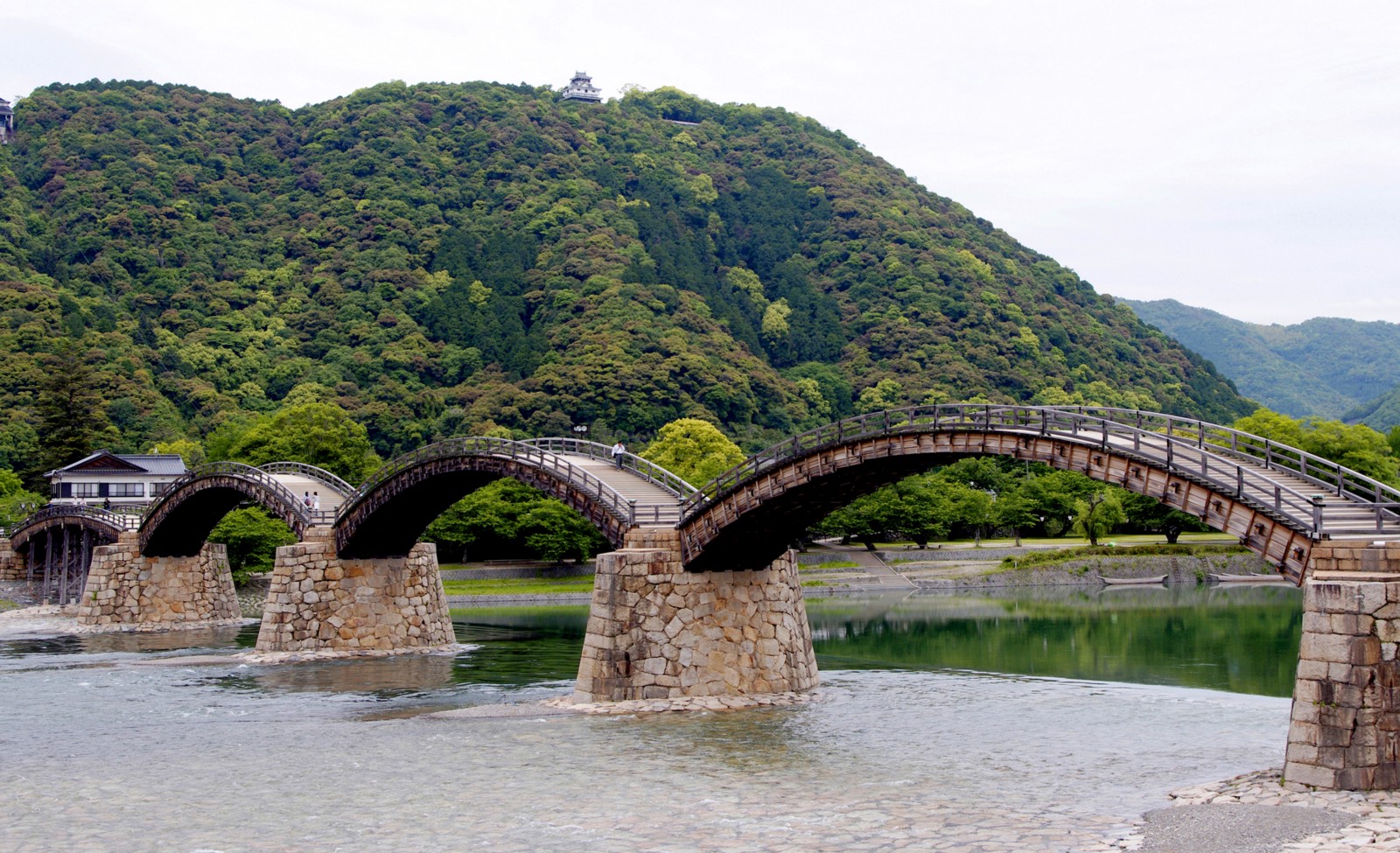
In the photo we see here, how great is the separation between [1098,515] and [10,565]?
62.3m

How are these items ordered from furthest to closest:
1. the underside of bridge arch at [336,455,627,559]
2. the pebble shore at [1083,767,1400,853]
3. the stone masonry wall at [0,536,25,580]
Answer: the stone masonry wall at [0,536,25,580] < the underside of bridge arch at [336,455,627,559] < the pebble shore at [1083,767,1400,853]

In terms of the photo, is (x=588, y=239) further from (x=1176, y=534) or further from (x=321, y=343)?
(x=1176, y=534)

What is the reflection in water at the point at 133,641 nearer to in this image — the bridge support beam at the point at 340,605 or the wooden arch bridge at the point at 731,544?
the wooden arch bridge at the point at 731,544

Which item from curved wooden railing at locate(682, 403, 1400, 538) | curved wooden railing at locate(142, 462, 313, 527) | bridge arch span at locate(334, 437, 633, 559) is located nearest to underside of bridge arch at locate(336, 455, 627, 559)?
bridge arch span at locate(334, 437, 633, 559)

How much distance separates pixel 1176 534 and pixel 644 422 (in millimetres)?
42198

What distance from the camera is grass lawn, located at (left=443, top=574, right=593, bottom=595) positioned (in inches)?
2847

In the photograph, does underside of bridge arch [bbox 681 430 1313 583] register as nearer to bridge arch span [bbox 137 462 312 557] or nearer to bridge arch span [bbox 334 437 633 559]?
bridge arch span [bbox 334 437 633 559]

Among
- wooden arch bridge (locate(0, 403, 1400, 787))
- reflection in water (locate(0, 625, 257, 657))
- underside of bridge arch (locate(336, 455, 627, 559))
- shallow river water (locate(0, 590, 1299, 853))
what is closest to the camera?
→ wooden arch bridge (locate(0, 403, 1400, 787))

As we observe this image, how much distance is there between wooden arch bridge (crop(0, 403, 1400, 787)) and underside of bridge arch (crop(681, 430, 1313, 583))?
0.05 metres

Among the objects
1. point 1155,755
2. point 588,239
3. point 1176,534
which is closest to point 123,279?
point 588,239

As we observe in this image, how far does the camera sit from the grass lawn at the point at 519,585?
237 feet

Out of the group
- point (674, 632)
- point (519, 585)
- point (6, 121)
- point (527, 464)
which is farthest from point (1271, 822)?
point (6, 121)

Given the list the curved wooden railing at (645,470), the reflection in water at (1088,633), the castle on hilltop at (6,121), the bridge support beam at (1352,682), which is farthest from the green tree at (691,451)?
the castle on hilltop at (6,121)

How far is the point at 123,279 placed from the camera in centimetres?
12431
